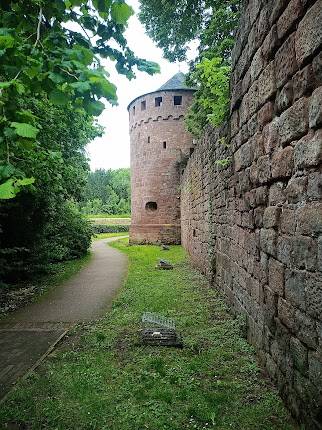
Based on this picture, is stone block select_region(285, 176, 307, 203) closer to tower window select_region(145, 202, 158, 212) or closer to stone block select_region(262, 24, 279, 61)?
stone block select_region(262, 24, 279, 61)

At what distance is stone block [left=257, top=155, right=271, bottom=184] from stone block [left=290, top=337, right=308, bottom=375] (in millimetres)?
1467

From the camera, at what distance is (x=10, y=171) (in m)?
2.02

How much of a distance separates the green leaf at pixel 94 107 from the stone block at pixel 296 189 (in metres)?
1.50

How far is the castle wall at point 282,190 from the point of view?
2.39 metres

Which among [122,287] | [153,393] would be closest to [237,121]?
[153,393]

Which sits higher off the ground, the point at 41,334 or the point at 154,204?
the point at 154,204

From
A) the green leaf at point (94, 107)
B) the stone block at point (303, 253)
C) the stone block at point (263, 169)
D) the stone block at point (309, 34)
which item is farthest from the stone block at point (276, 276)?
the green leaf at point (94, 107)

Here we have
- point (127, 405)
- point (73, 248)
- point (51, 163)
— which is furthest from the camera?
point (73, 248)

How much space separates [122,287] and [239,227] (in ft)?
14.2

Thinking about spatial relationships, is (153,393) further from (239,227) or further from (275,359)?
(239,227)

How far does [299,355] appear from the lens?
104 inches

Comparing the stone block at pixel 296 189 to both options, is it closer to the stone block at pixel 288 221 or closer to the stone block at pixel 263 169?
the stone block at pixel 288 221

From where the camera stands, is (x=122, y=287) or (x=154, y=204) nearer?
(x=122, y=287)

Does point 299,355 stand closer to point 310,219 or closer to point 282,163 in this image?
point 310,219
